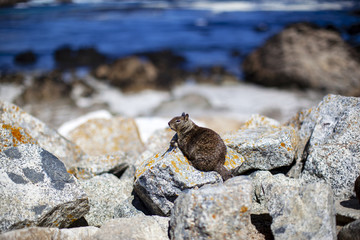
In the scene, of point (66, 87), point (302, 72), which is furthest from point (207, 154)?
point (66, 87)

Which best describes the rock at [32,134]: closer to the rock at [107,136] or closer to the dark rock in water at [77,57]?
the rock at [107,136]

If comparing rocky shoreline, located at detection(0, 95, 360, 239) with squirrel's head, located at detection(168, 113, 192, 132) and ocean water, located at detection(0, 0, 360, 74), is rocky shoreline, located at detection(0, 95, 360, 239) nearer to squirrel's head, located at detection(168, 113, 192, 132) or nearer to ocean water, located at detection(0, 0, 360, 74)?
squirrel's head, located at detection(168, 113, 192, 132)

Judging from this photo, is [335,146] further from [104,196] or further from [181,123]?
[104,196]

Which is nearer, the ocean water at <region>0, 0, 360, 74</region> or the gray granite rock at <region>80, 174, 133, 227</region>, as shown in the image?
the gray granite rock at <region>80, 174, 133, 227</region>

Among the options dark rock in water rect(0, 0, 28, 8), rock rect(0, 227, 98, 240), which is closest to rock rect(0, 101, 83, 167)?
rock rect(0, 227, 98, 240)

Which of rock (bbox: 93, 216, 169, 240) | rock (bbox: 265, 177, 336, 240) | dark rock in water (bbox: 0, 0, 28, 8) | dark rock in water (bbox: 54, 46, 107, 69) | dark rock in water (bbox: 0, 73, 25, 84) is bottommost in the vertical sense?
dark rock in water (bbox: 0, 73, 25, 84)

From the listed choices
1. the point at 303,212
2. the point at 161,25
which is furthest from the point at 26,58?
the point at 303,212
